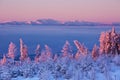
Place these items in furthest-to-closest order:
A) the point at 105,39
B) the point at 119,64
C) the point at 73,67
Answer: the point at 105,39
the point at 119,64
the point at 73,67

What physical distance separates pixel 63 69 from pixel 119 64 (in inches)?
107

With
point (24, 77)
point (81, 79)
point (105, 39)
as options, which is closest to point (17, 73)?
point (24, 77)

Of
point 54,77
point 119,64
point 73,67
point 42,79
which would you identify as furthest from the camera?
point 119,64

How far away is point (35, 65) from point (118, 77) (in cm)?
284

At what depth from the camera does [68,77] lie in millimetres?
12703

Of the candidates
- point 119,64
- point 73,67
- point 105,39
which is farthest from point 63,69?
point 105,39

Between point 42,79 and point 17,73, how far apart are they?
1812mm

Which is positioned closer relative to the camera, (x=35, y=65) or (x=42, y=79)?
(x=42, y=79)

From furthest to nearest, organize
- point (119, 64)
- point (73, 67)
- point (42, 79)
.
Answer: point (119, 64) → point (73, 67) → point (42, 79)

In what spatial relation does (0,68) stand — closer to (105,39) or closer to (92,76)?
(92,76)

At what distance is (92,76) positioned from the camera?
38.9ft

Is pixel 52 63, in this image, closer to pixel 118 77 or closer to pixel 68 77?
pixel 68 77

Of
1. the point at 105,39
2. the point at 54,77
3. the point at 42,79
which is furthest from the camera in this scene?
the point at 105,39

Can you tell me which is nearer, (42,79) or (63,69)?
(42,79)
